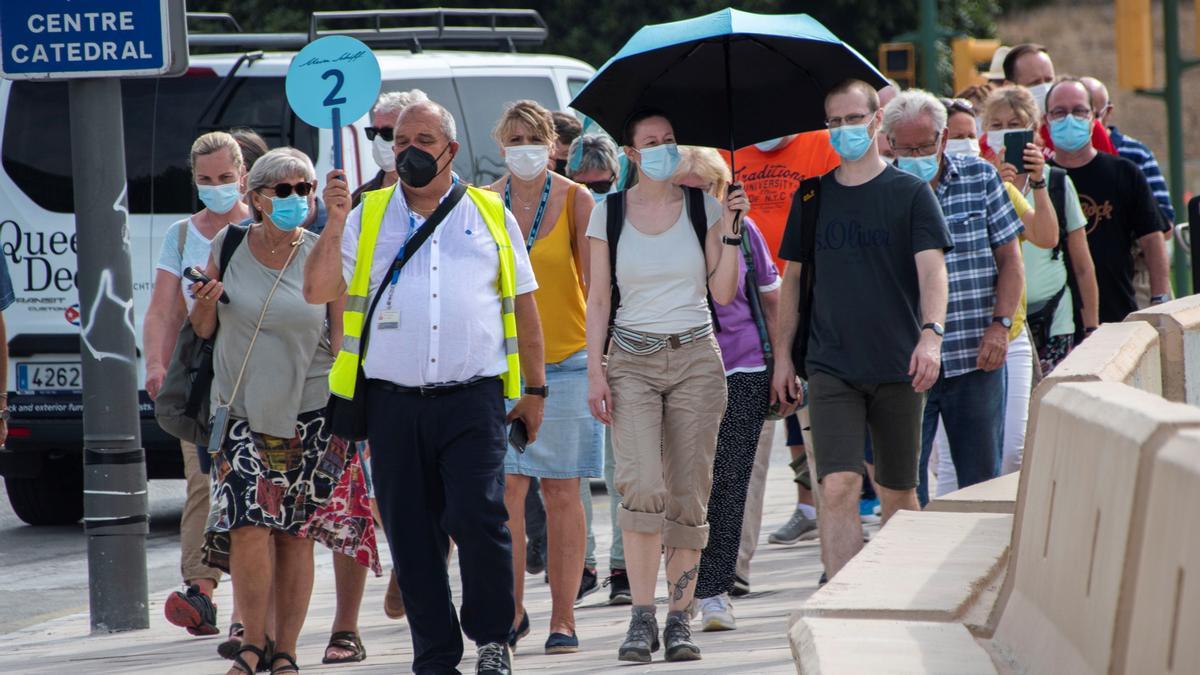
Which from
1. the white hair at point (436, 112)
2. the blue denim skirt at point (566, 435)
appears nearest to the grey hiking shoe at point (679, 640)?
the blue denim skirt at point (566, 435)

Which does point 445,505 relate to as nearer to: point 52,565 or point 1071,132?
point 1071,132

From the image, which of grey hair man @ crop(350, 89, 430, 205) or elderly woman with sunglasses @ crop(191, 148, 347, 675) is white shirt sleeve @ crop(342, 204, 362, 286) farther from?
grey hair man @ crop(350, 89, 430, 205)

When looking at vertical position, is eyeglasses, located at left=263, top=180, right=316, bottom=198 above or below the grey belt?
above

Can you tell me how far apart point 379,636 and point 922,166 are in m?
2.73

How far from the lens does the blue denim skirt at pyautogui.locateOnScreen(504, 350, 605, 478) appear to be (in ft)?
23.6

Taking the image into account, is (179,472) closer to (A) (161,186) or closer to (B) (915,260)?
(A) (161,186)

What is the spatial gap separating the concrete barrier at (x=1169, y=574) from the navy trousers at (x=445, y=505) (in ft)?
9.22

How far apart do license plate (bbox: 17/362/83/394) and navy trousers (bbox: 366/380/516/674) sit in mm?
5193

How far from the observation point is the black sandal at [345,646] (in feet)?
23.0

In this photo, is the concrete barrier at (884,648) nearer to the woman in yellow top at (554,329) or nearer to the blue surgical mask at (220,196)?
the woman in yellow top at (554,329)

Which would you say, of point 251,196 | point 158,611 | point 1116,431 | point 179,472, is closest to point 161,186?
point 179,472

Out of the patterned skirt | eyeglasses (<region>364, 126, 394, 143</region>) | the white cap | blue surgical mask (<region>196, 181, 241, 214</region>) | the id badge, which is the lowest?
the patterned skirt

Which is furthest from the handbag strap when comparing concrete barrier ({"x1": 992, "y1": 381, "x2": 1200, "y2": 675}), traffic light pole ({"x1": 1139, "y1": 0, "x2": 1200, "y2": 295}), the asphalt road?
traffic light pole ({"x1": 1139, "y1": 0, "x2": 1200, "y2": 295})

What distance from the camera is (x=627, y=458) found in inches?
263
